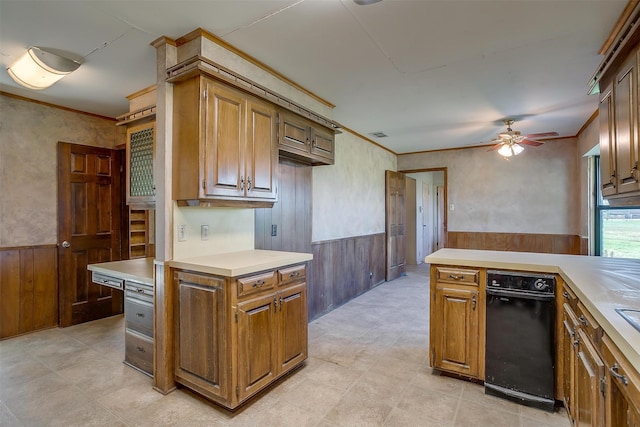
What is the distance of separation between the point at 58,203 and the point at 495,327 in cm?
464

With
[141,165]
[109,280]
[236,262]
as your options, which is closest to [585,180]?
[236,262]

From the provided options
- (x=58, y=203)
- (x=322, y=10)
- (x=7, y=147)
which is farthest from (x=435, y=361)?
→ (x=7, y=147)

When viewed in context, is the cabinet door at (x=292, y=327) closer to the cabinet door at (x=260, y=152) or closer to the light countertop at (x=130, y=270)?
the cabinet door at (x=260, y=152)

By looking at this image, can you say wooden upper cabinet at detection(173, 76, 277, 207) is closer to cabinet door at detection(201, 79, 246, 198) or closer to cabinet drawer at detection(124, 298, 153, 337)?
cabinet door at detection(201, 79, 246, 198)

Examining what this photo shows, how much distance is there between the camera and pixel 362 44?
7.96 feet

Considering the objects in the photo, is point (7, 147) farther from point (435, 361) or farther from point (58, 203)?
point (435, 361)

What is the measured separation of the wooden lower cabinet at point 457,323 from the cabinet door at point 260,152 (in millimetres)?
1542

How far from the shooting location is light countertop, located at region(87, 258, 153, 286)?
2.51 metres

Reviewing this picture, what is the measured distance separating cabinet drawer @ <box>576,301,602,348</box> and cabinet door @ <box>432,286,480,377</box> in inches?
28.8

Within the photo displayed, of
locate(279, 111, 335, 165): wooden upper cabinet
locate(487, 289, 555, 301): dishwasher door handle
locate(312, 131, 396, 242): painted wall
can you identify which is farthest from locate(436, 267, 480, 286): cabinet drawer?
locate(312, 131, 396, 242): painted wall

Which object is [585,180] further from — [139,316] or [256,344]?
[139,316]

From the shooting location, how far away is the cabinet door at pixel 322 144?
10.6 ft

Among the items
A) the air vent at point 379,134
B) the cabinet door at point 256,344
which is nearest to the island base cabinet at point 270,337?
the cabinet door at point 256,344

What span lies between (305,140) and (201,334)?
1917 mm
